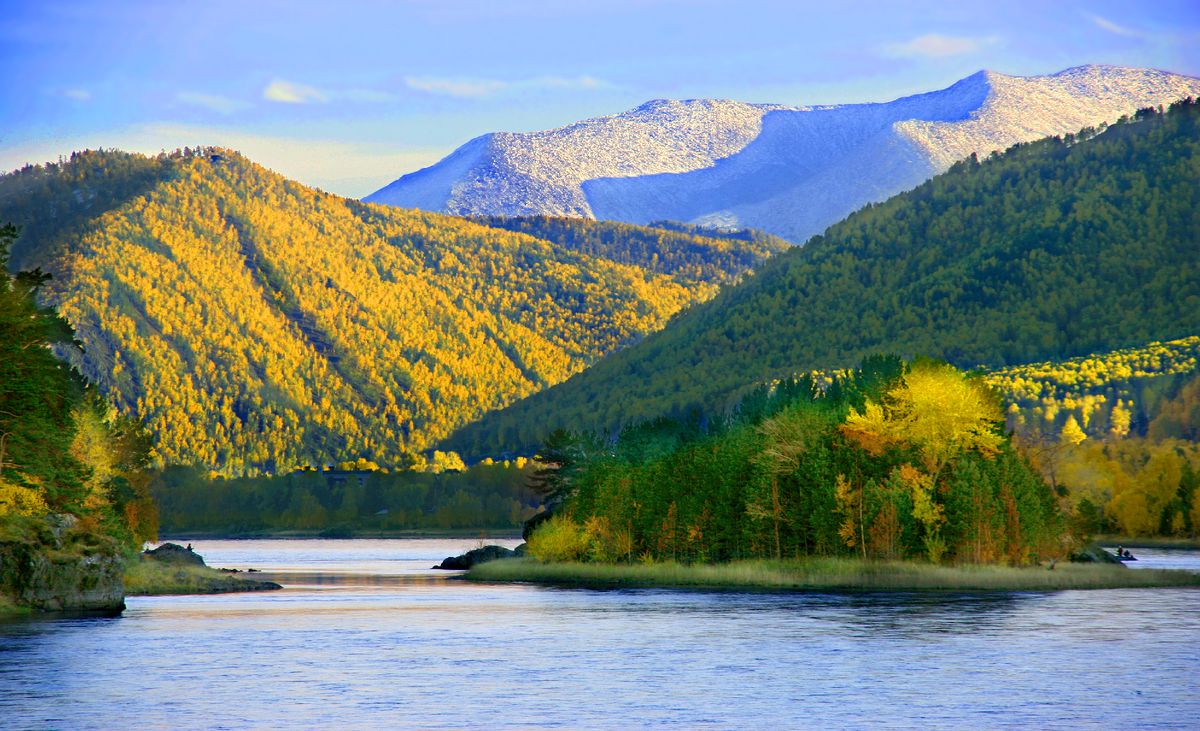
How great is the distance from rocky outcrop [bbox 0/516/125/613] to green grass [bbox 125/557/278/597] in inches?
952

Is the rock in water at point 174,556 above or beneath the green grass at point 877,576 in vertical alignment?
above

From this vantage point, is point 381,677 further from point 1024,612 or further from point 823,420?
point 823,420

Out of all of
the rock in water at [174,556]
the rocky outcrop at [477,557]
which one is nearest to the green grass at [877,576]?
the rocky outcrop at [477,557]

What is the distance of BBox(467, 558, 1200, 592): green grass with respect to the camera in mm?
96812

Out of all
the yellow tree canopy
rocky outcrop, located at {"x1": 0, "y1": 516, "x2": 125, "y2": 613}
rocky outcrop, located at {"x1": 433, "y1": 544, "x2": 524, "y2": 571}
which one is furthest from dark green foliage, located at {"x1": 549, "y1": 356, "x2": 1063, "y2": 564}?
rocky outcrop, located at {"x1": 0, "y1": 516, "x2": 125, "y2": 613}

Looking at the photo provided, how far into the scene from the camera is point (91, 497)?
4048 inches

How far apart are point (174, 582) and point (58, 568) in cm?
3597

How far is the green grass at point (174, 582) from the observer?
10731cm

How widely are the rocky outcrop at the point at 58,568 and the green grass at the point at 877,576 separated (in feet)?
162

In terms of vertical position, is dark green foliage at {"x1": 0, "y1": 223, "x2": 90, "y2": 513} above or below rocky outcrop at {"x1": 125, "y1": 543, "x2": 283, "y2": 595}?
above

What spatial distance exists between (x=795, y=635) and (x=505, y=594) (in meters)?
45.8

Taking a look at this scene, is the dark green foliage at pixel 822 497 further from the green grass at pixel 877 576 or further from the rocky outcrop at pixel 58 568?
the rocky outcrop at pixel 58 568

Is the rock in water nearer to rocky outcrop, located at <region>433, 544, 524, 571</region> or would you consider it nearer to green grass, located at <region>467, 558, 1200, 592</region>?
rocky outcrop, located at <region>433, 544, 524, 571</region>

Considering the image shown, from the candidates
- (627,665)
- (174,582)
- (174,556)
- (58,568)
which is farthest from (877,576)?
(174,556)
